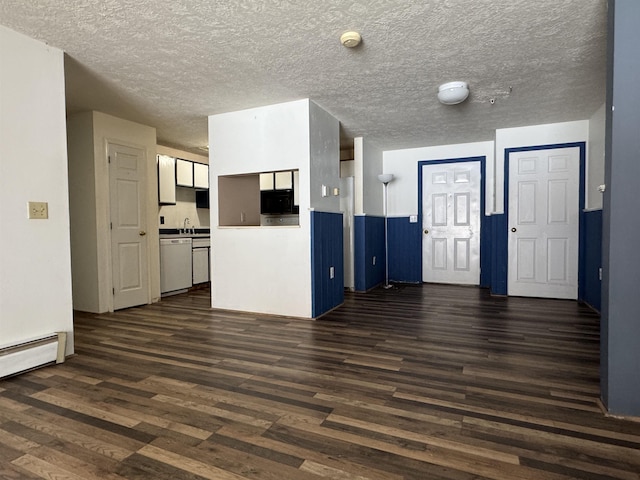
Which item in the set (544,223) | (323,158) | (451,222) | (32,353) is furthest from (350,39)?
(451,222)

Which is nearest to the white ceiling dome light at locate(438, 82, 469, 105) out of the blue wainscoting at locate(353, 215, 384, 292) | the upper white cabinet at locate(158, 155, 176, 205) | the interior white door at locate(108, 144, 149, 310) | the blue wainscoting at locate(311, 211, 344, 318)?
the blue wainscoting at locate(311, 211, 344, 318)

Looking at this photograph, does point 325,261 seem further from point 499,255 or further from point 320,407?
point 499,255

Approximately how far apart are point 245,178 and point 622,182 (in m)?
3.93

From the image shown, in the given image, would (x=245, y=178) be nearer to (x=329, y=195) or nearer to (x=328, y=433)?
(x=329, y=195)

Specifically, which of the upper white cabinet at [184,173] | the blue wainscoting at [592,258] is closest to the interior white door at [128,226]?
the upper white cabinet at [184,173]

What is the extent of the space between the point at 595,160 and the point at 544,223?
0.97 meters

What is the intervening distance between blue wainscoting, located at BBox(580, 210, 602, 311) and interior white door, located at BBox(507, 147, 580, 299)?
0.64 ft

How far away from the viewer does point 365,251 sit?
5.65 metres

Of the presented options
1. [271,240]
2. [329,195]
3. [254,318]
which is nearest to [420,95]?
[329,195]

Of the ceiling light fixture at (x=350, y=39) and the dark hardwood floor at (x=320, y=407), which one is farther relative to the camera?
the ceiling light fixture at (x=350, y=39)

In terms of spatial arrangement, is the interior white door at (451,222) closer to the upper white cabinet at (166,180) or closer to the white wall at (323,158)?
the white wall at (323,158)

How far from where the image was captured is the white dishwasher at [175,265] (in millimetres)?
5320

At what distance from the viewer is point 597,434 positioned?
169 centimetres

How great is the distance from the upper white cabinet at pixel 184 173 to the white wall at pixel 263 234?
1817mm
